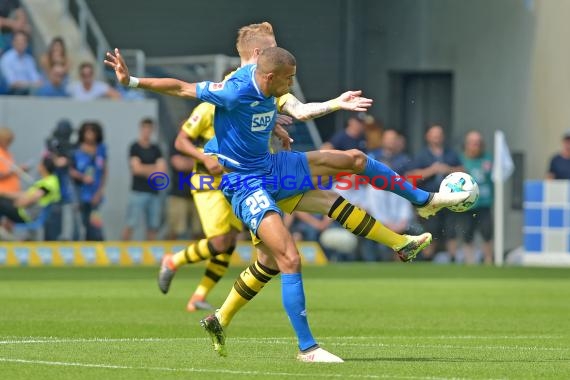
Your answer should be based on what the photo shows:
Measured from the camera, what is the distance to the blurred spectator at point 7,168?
24.4 metres

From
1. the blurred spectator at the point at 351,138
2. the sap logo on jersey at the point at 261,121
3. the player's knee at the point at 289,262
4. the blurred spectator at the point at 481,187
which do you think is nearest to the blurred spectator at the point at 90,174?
the blurred spectator at the point at 351,138

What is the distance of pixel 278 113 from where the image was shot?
12195 millimetres

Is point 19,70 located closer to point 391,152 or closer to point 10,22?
point 10,22

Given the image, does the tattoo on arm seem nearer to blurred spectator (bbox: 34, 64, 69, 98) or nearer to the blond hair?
the blond hair

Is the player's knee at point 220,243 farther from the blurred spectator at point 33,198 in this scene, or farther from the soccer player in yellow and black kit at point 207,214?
the blurred spectator at point 33,198

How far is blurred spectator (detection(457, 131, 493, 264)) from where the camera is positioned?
26891 mm

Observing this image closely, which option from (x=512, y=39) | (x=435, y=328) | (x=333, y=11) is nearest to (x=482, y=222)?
(x=512, y=39)

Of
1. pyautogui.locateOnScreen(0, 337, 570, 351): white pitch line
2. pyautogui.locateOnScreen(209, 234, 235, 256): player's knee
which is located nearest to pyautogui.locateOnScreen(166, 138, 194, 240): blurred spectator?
pyautogui.locateOnScreen(209, 234, 235, 256): player's knee

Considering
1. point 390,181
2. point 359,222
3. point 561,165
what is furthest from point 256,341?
point 561,165

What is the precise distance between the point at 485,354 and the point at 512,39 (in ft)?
65.1

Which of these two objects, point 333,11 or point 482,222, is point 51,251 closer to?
point 482,222

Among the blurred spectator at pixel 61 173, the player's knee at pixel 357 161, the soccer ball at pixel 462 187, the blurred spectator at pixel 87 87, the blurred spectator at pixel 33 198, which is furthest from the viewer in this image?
the blurred spectator at pixel 87 87

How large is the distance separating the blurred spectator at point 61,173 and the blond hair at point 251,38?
1323 centimetres

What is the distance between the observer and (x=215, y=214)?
1608 cm
